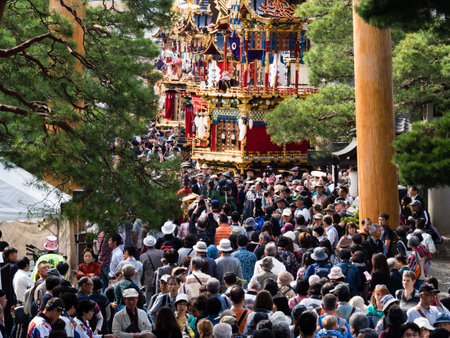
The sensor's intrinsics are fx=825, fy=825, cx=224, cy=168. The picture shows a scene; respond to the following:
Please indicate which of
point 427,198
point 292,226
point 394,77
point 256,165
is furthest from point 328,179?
point 256,165

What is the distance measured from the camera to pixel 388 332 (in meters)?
8.38

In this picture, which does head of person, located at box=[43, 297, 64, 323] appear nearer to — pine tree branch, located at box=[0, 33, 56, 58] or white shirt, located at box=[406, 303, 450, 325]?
pine tree branch, located at box=[0, 33, 56, 58]

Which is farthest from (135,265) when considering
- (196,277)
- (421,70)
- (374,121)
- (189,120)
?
(189,120)

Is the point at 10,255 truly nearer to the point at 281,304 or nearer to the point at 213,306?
the point at 213,306

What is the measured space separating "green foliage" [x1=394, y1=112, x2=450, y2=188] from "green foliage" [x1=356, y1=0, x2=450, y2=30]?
5.15ft

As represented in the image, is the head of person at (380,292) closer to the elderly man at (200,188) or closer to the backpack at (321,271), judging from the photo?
the backpack at (321,271)

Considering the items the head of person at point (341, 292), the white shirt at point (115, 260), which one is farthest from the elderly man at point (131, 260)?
the head of person at point (341, 292)

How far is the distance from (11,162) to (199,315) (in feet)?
10.6

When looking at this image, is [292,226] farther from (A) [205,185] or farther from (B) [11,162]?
(A) [205,185]

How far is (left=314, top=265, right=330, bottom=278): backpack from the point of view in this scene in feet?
36.1

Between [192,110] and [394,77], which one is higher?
[192,110]

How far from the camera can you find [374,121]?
1523 cm

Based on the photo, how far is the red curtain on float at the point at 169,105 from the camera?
52.8 meters

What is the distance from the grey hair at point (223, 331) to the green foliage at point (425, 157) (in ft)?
7.41
